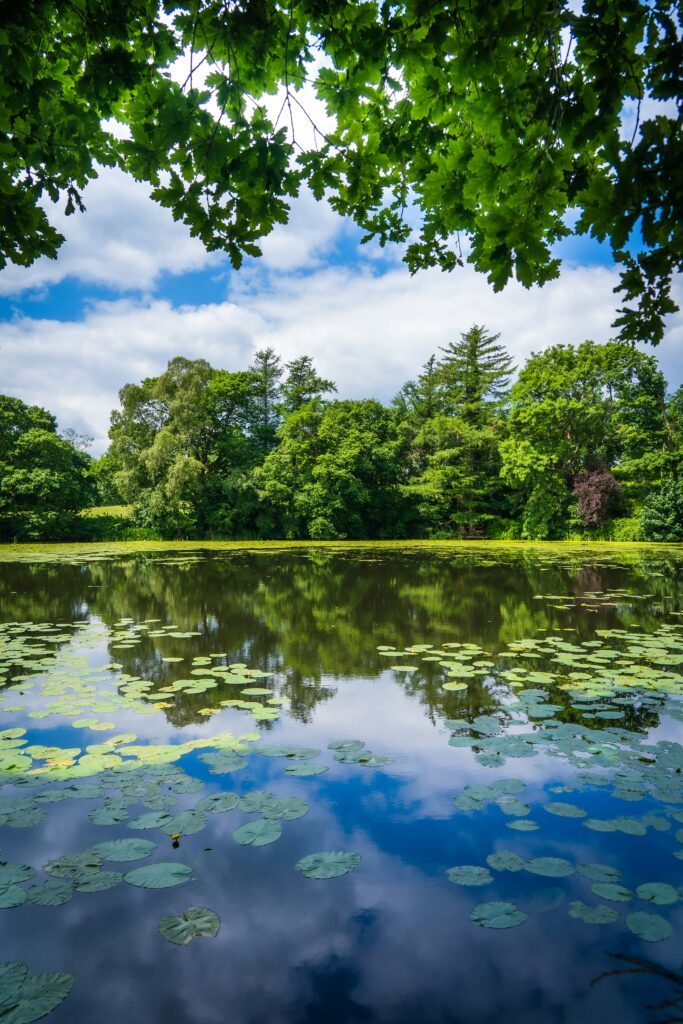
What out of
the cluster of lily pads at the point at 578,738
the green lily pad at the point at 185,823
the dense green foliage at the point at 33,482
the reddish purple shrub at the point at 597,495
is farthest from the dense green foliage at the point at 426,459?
the green lily pad at the point at 185,823

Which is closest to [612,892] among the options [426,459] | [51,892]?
[51,892]

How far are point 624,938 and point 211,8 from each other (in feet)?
12.8

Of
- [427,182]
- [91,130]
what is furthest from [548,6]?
[91,130]

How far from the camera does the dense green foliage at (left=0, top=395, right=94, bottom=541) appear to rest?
73.7 feet

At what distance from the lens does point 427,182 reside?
8.00 ft

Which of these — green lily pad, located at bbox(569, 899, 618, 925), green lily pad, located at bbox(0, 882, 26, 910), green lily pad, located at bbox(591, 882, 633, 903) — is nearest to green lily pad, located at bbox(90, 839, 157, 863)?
green lily pad, located at bbox(0, 882, 26, 910)

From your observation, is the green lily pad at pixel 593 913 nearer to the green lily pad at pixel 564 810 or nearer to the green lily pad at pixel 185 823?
the green lily pad at pixel 564 810

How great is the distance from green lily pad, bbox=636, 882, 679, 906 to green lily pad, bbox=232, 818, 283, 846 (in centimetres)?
134

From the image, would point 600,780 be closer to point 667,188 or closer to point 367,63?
point 667,188

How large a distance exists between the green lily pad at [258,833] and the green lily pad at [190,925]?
0.34 meters

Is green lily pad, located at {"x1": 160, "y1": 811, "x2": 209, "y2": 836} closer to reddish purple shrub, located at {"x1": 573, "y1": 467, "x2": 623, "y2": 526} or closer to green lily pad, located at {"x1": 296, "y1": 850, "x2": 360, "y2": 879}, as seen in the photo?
green lily pad, located at {"x1": 296, "y1": 850, "x2": 360, "y2": 879}

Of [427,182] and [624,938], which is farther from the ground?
[427,182]

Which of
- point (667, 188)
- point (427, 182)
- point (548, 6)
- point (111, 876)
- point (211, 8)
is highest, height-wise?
point (211, 8)

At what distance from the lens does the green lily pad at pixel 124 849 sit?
2.03 m
